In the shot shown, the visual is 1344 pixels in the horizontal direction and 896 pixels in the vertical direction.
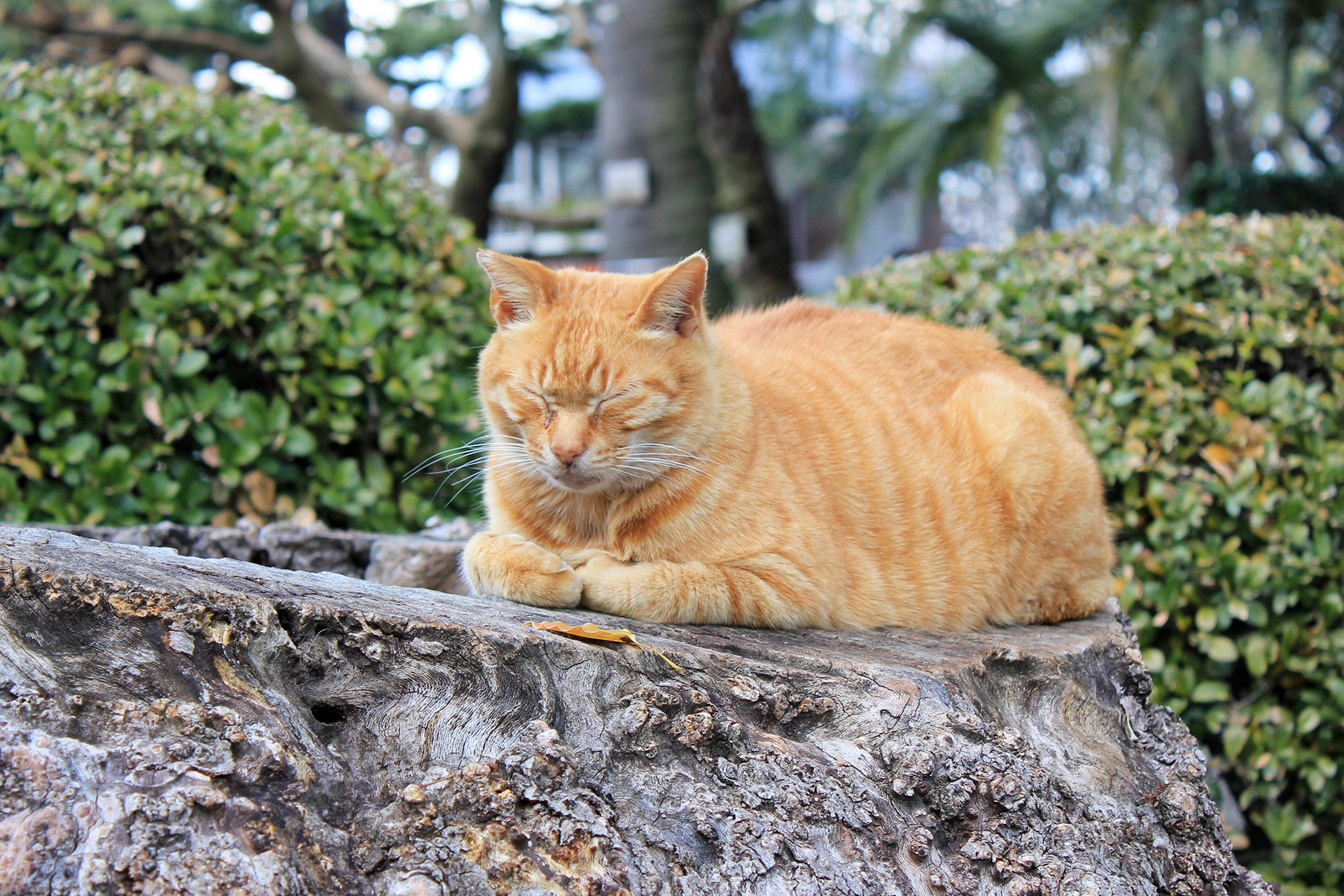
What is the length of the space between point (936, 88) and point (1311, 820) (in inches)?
425

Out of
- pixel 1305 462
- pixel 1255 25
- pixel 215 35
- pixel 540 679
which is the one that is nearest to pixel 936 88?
pixel 1255 25

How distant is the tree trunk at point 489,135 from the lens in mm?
8969

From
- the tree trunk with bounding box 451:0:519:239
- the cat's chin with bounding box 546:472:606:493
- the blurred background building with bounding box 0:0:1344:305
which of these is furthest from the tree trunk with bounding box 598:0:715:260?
the cat's chin with bounding box 546:472:606:493

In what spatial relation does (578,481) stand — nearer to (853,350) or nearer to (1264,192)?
(853,350)

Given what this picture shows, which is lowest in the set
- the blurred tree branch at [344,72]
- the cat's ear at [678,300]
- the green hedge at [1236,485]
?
the green hedge at [1236,485]

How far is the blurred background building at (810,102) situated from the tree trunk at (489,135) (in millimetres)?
23

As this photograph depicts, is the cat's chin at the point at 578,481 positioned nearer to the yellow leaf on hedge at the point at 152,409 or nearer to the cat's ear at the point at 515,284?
the cat's ear at the point at 515,284

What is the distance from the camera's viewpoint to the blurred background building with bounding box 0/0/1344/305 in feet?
23.6

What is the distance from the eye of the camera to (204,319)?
10.7 feet

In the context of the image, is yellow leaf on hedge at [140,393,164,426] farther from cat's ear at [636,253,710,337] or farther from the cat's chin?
cat's ear at [636,253,710,337]

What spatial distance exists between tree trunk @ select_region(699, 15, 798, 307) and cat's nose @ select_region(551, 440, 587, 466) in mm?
5571

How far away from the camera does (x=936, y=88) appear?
12133 millimetres

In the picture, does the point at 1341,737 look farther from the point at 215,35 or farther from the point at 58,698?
the point at 215,35

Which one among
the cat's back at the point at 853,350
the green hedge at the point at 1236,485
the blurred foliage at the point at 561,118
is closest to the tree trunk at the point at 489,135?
the cat's back at the point at 853,350
